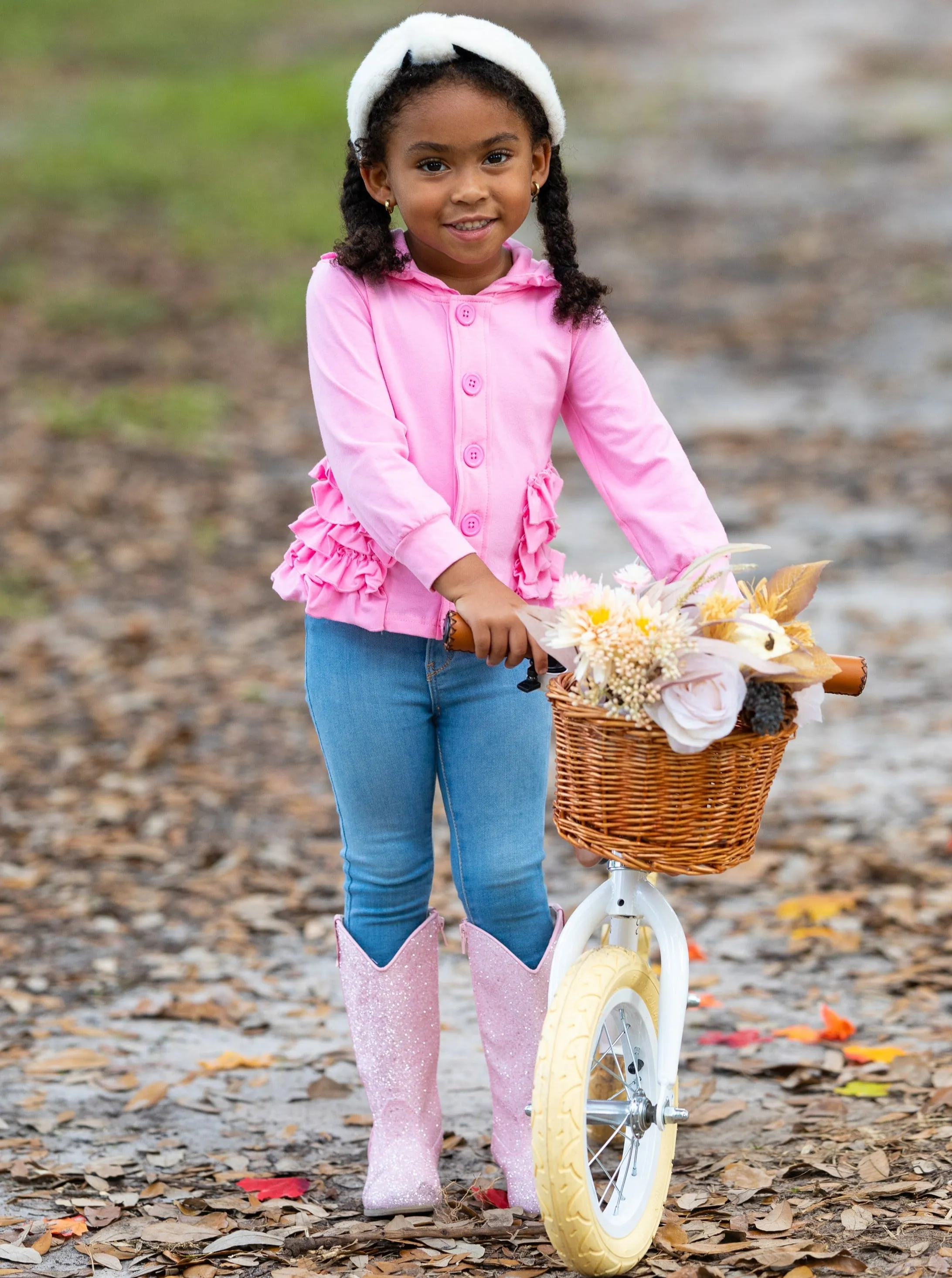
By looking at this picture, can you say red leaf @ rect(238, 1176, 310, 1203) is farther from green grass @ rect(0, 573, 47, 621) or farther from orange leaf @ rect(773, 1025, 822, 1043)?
green grass @ rect(0, 573, 47, 621)

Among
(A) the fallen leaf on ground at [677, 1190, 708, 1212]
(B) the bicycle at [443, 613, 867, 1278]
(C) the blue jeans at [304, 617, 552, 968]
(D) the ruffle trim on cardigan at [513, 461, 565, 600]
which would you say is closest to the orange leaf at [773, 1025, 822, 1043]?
(A) the fallen leaf on ground at [677, 1190, 708, 1212]

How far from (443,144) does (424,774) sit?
1.10 meters

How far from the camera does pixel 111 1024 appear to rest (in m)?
4.22

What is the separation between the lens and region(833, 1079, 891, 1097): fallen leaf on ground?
363cm

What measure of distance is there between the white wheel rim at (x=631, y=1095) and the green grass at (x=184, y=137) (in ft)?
34.4

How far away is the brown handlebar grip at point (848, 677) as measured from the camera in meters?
2.56

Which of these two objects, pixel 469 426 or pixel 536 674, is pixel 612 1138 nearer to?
pixel 536 674

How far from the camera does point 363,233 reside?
9.36 feet

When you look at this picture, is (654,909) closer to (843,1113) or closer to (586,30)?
(843,1113)

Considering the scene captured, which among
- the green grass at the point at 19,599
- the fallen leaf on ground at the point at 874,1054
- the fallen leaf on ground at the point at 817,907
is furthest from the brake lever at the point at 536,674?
the green grass at the point at 19,599

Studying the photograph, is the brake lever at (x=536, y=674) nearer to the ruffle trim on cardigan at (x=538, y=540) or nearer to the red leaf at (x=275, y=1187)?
the ruffle trim on cardigan at (x=538, y=540)

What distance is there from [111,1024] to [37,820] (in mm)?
1529

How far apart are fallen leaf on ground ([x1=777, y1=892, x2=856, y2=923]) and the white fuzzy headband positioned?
273cm

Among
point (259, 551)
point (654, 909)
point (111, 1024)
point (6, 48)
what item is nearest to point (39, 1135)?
point (111, 1024)
